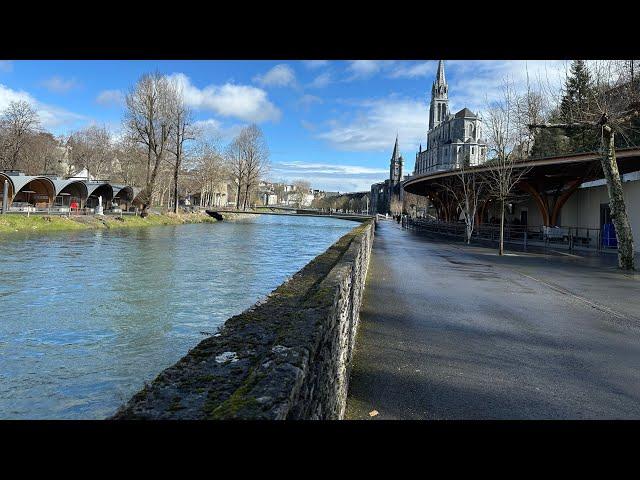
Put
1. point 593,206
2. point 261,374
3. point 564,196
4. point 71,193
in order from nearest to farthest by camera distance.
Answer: point 261,374
point 564,196
point 593,206
point 71,193

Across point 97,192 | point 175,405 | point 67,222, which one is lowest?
point 67,222

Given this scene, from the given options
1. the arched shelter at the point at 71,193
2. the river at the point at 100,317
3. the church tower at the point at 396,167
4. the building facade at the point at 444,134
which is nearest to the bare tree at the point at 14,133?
the arched shelter at the point at 71,193

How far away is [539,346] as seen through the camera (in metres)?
6.61

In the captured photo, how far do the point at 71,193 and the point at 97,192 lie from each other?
4.58 meters

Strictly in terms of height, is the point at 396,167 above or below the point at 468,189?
above

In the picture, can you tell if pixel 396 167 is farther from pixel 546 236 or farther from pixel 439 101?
pixel 546 236

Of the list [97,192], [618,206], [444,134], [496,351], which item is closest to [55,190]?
[97,192]

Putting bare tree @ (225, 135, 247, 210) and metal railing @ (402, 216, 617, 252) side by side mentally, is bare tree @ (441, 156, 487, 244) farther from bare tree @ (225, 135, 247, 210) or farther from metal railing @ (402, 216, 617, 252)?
bare tree @ (225, 135, 247, 210)

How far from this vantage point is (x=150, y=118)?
162ft

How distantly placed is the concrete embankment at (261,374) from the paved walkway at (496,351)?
102 centimetres

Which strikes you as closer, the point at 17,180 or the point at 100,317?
the point at 100,317
